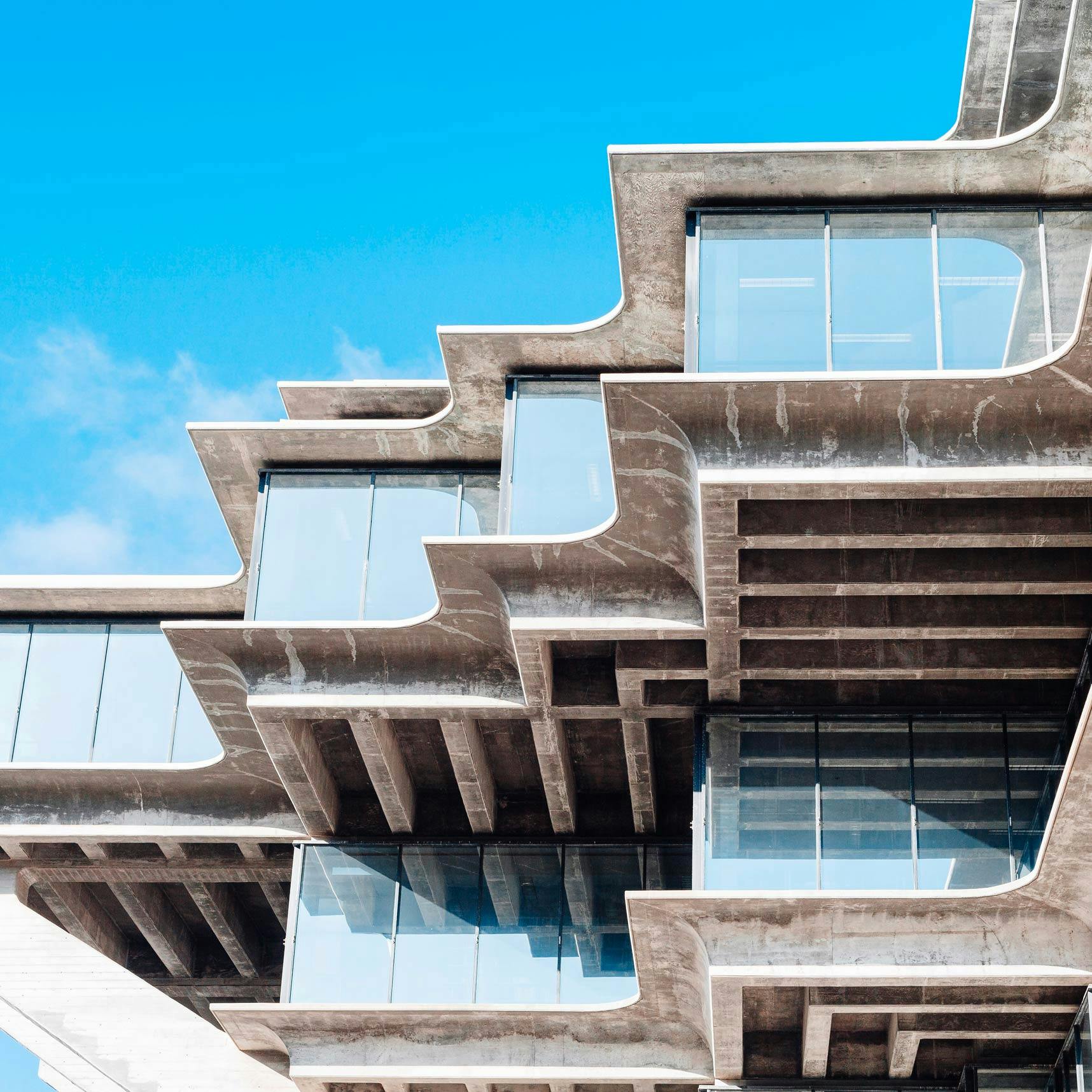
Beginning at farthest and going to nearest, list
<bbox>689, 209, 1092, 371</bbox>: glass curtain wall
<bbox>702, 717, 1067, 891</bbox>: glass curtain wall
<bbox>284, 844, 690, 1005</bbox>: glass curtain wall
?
<bbox>284, 844, 690, 1005</bbox>: glass curtain wall, <bbox>702, 717, 1067, 891</bbox>: glass curtain wall, <bbox>689, 209, 1092, 371</bbox>: glass curtain wall

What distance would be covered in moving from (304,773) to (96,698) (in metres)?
5.16

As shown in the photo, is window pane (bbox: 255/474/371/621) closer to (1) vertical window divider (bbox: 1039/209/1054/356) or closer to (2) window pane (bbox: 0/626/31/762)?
(2) window pane (bbox: 0/626/31/762)

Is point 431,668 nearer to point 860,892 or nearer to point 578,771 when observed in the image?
point 578,771

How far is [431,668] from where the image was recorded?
1133 inches

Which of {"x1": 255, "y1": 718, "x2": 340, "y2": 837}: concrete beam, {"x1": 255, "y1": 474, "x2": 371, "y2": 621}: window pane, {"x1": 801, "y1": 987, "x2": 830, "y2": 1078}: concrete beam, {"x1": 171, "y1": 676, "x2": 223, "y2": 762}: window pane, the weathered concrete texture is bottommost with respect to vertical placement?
{"x1": 801, "y1": 987, "x2": 830, "y2": 1078}: concrete beam

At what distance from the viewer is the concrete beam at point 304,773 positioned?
29.1 m

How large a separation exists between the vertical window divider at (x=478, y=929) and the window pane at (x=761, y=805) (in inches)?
216

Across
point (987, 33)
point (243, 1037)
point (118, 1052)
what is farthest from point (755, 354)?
point (118, 1052)

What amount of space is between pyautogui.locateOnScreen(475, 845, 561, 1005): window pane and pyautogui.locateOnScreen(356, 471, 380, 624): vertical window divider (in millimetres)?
1846

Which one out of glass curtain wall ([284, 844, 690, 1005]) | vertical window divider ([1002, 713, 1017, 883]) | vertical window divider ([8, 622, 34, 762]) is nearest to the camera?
vertical window divider ([1002, 713, 1017, 883])

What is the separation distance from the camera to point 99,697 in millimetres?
32594

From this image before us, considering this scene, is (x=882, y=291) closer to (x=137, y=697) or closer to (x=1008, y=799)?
(x=1008, y=799)

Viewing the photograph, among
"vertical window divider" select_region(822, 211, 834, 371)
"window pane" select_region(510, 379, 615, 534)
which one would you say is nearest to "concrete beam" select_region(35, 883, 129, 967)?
"window pane" select_region(510, 379, 615, 534)

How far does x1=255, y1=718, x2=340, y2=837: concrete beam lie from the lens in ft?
95.5
